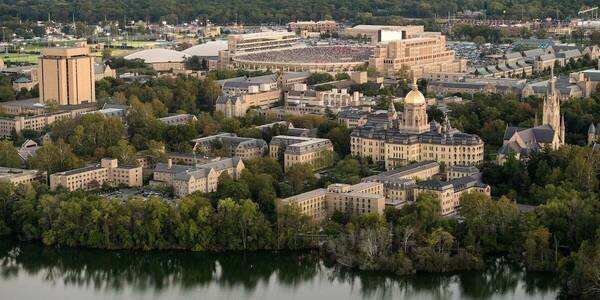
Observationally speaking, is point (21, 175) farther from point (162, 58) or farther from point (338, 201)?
point (162, 58)

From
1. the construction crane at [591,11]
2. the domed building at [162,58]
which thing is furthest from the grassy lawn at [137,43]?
the construction crane at [591,11]

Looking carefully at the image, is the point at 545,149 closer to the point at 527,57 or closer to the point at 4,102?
the point at 4,102

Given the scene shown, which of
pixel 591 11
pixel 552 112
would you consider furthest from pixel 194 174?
pixel 591 11

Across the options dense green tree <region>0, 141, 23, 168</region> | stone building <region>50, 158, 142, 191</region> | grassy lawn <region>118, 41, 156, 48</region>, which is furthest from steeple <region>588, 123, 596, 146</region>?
grassy lawn <region>118, 41, 156, 48</region>

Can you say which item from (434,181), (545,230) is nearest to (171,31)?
(434,181)

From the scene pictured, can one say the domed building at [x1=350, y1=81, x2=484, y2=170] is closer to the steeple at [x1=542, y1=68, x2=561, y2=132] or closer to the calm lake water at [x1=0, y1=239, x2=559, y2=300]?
the steeple at [x1=542, y1=68, x2=561, y2=132]

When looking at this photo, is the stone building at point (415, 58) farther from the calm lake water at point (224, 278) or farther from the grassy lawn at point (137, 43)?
the calm lake water at point (224, 278)
